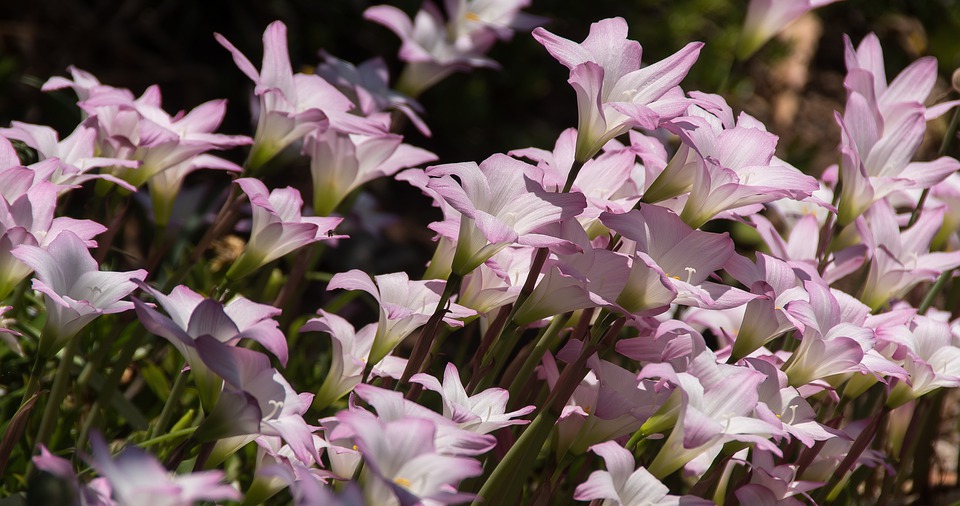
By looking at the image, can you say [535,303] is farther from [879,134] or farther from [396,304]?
[879,134]

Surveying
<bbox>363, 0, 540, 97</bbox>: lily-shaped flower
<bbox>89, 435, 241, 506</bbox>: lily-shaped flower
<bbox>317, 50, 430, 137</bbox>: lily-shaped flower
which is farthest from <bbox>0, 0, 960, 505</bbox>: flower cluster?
<bbox>363, 0, 540, 97</bbox>: lily-shaped flower

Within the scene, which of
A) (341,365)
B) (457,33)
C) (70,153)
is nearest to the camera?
(341,365)

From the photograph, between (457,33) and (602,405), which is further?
(457,33)

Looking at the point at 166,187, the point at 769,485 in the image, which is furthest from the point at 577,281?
the point at 166,187

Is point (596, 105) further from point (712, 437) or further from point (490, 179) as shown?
point (712, 437)

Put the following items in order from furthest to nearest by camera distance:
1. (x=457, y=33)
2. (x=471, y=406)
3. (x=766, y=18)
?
(x=457, y=33) → (x=766, y=18) → (x=471, y=406)

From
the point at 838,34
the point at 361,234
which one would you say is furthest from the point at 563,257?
the point at 838,34

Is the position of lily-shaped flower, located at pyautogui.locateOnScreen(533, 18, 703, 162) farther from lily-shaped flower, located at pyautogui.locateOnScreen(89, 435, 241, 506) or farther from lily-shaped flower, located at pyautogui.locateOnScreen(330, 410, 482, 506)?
lily-shaped flower, located at pyautogui.locateOnScreen(89, 435, 241, 506)
